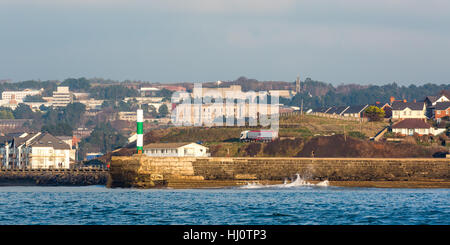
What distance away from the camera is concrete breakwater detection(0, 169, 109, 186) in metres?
71.4

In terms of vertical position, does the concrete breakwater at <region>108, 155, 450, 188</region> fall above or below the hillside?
below

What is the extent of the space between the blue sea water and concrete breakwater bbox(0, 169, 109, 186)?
2676cm

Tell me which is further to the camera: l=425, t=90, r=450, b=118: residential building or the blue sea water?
l=425, t=90, r=450, b=118: residential building

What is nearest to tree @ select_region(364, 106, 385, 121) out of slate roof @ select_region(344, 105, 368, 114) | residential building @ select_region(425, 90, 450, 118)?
residential building @ select_region(425, 90, 450, 118)

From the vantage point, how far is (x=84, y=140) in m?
176

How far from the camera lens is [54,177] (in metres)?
73.9

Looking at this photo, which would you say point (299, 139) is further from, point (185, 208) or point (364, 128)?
point (185, 208)

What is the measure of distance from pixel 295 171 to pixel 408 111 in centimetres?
5541

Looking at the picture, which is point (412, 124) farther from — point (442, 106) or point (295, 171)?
point (295, 171)

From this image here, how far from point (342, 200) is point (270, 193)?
776 centimetres

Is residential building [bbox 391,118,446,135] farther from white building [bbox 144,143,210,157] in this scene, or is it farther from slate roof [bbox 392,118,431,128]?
white building [bbox 144,143,210,157]

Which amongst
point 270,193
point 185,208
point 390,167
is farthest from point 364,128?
point 185,208

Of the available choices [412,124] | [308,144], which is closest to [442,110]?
[412,124]
